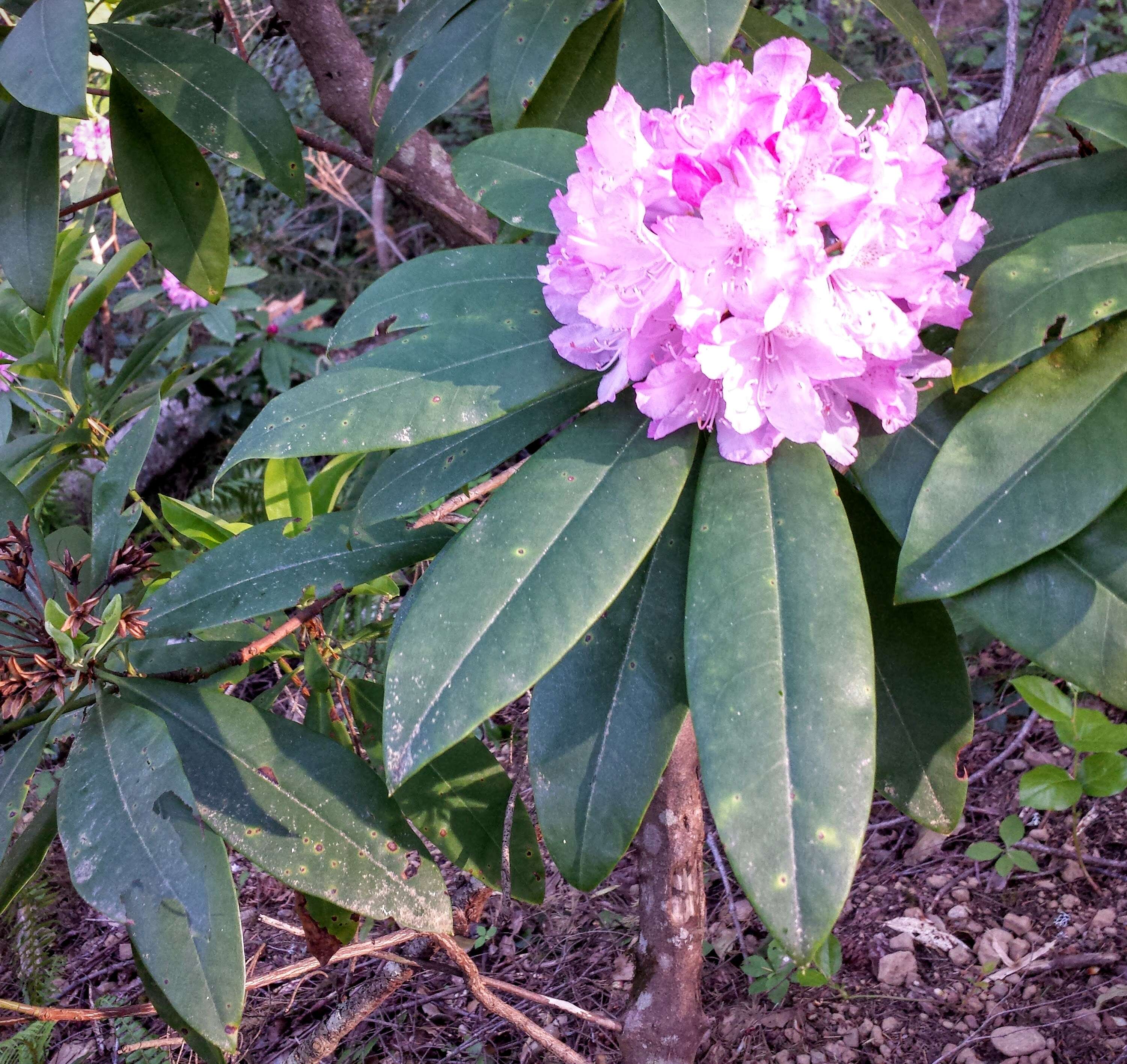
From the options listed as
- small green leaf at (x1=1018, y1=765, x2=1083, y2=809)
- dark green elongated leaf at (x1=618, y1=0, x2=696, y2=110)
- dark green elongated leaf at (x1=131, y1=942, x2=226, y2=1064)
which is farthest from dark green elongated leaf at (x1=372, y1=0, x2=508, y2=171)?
small green leaf at (x1=1018, y1=765, x2=1083, y2=809)

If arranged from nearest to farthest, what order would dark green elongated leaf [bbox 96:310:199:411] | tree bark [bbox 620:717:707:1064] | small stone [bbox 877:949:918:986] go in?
tree bark [bbox 620:717:707:1064] → small stone [bbox 877:949:918:986] → dark green elongated leaf [bbox 96:310:199:411]

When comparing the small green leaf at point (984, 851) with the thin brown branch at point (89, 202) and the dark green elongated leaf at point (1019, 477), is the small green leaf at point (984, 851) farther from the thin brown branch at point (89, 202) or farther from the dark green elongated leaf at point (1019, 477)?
the thin brown branch at point (89, 202)

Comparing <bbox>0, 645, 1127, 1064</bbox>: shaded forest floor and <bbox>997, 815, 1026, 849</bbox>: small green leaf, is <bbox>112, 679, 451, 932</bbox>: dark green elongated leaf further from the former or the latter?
<bbox>997, 815, 1026, 849</bbox>: small green leaf

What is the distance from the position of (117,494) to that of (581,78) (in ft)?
2.92

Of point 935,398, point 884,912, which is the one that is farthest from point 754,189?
point 884,912

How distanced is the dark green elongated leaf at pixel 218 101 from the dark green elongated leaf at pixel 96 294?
0.38 meters

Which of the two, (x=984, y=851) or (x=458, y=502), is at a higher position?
(x=458, y=502)

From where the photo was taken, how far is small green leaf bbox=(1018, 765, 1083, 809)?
1478 millimetres

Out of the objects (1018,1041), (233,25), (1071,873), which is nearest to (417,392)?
(233,25)

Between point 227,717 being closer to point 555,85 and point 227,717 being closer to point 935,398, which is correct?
point 935,398

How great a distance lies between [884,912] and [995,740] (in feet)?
1.83

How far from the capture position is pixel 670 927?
1.29m

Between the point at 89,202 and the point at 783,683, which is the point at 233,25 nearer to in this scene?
the point at 89,202

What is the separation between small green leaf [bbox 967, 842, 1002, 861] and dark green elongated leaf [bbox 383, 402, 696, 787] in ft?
4.25
